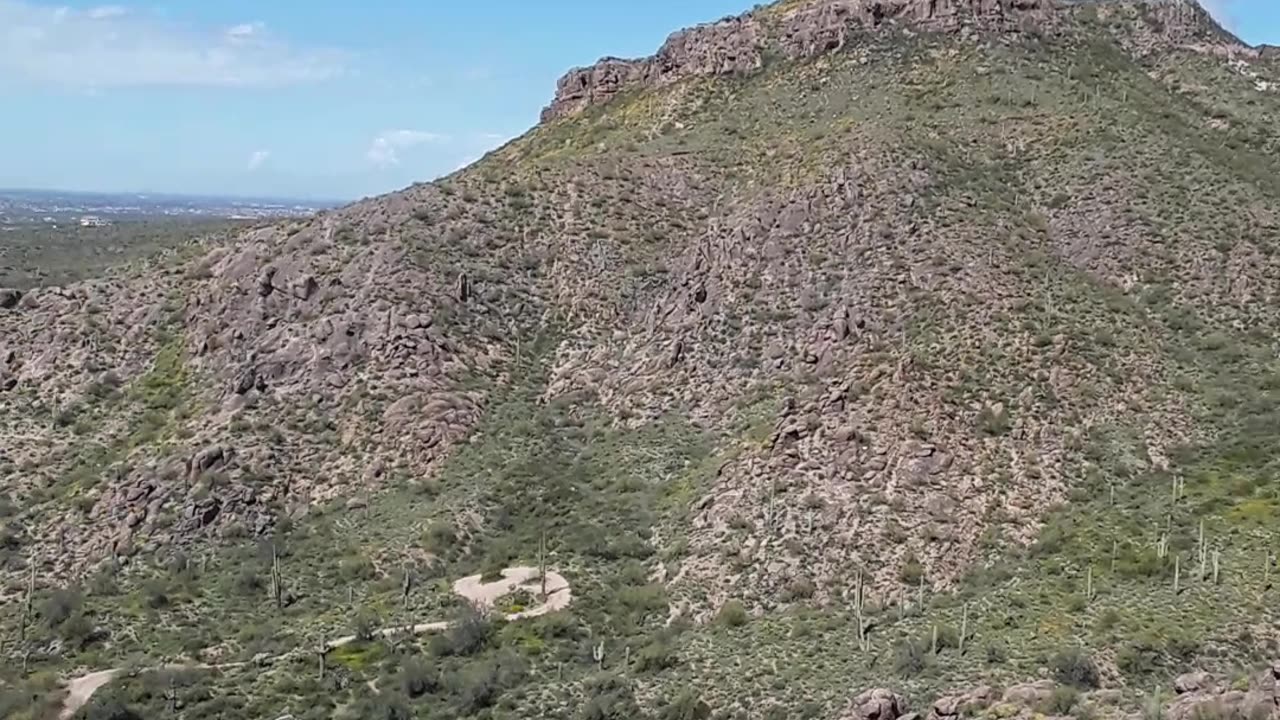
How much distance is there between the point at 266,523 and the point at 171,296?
23079 millimetres

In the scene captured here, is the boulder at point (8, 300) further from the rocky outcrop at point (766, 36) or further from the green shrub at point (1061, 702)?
the green shrub at point (1061, 702)

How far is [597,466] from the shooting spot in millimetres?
58625

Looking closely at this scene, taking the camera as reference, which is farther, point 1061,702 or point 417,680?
point 417,680

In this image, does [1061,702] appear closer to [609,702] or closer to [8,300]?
[609,702]

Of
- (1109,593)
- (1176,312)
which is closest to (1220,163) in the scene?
(1176,312)

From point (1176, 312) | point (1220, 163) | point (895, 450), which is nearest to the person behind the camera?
point (895, 450)

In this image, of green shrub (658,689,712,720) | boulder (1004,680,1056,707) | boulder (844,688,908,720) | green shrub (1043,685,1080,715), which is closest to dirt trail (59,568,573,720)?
green shrub (658,689,712,720)

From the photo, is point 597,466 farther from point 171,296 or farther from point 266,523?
point 171,296

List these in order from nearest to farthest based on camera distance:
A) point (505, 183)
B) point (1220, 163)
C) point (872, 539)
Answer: point (872, 539) → point (1220, 163) → point (505, 183)

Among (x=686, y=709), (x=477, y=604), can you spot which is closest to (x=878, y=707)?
(x=686, y=709)

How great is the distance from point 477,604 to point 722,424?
14.7 m

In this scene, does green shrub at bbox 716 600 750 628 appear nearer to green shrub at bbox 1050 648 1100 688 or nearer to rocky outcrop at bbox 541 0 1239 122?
green shrub at bbox 1050 648 1100 688

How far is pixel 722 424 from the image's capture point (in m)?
58.0

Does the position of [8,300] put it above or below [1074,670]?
above
